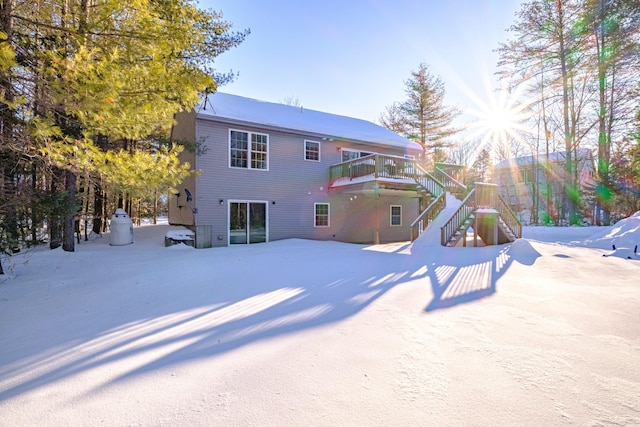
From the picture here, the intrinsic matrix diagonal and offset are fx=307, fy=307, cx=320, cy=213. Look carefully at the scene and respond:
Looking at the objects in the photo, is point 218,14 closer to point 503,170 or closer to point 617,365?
point 617,365

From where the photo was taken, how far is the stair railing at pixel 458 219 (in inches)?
373

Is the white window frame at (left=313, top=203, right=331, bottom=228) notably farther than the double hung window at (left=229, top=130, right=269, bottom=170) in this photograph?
Yes

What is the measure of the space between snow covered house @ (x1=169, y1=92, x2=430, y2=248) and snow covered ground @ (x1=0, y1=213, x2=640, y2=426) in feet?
18.2

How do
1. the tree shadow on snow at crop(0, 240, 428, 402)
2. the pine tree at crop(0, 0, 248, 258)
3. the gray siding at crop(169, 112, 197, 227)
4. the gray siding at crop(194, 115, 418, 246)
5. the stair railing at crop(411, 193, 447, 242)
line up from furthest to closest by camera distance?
1. the gray siding at crop(169, 112, 197, 227)
2. the gray siding at crop(194, 115, 418, 246)
3. the stair railing at crop(411, 193, 447, 242)
4. the pine tree at crop(0, 0, 248, 258)
5. the tree shadow on snow at crop(0, 240, 428, 402)

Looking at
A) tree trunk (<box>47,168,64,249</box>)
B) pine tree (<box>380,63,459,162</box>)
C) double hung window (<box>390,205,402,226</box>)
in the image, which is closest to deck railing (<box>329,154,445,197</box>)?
double hung window (<box>390,205,402,226</box>)

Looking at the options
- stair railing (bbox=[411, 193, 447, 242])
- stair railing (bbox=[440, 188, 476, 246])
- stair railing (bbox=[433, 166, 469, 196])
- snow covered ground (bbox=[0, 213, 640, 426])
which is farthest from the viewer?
stair railing (bbox=[433, 166, 469, 196])

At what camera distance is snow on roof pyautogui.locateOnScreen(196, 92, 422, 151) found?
37.8 ft

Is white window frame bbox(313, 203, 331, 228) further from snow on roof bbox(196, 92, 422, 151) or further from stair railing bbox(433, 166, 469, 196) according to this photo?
stair railing bbox(433, 166, 469, 196)

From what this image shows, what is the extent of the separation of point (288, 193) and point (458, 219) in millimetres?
6518

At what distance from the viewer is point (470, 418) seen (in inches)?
76.7

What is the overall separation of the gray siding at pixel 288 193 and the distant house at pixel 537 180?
1418 centimetres

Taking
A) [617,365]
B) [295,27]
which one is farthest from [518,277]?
[295,27]

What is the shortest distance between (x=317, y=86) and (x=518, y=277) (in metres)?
14.1

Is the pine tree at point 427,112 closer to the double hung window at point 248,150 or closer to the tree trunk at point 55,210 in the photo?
the double hung window at point 248,150
